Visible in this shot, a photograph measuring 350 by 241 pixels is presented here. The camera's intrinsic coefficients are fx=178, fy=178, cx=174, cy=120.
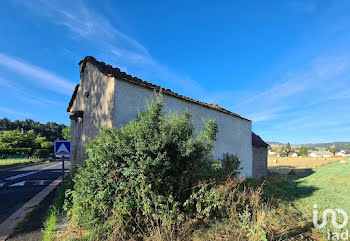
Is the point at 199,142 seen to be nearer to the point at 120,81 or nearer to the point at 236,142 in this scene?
the point at 120,81

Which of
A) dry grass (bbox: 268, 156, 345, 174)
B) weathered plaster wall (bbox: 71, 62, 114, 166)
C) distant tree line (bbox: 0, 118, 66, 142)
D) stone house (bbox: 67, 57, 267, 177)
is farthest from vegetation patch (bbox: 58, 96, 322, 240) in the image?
distant tree line (bbox: 0, 118, 66, 142)

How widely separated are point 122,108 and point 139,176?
3274 millimetres

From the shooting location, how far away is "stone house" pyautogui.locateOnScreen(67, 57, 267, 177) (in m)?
6.19

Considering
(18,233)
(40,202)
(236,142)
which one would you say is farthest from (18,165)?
(236,142)

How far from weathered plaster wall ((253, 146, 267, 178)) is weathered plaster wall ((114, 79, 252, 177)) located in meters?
1.47

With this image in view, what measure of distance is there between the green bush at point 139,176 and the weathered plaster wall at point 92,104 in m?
1.81

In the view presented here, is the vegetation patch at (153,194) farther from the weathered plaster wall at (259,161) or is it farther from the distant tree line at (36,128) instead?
the distant tree line at (36,128)

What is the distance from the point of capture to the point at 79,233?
3.52 metres

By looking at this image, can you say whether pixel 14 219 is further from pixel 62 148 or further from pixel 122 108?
pixel 122 108

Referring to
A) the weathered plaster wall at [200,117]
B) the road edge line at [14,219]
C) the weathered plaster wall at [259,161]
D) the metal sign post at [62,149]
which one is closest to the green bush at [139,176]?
the road edge line at [14,219]

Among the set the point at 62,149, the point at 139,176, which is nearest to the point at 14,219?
the point at 62,149

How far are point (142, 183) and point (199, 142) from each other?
5.73ft

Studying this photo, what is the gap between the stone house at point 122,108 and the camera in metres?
6.19

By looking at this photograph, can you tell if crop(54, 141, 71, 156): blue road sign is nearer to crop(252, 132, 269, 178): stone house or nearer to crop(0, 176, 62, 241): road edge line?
crop(0, 176, 62, 241): road edge line
